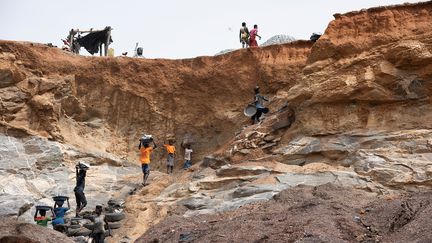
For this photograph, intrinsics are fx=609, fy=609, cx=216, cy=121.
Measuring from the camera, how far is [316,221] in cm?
1043

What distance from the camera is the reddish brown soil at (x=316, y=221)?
982 centimetres

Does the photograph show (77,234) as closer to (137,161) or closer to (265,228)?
(265,228)

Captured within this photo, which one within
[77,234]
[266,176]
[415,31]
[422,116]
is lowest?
[77,234]

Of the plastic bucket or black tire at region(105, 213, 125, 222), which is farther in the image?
the plastic bucket

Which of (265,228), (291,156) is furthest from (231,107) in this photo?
(265,228)

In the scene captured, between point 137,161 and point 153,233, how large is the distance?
8.03 metres

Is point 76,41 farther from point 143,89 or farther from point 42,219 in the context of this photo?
point 42,219

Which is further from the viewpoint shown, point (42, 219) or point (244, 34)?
point (244, 34)

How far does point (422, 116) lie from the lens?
48.0 ft

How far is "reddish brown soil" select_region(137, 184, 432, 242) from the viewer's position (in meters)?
9.82

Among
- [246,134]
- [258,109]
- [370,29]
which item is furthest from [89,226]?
[370,29]

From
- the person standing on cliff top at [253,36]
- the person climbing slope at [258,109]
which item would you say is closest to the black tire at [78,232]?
the person climbing slope at [258,109]

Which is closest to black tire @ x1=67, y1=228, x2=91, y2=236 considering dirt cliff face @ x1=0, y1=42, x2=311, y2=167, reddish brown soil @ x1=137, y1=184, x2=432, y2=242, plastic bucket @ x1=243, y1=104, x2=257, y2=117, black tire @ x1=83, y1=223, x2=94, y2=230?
black tire @ x1=83, y1=223, x2=94, y2=230

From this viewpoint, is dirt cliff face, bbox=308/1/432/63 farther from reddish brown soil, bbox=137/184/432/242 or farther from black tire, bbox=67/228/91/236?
black tire, bbox=67/228/91/236
